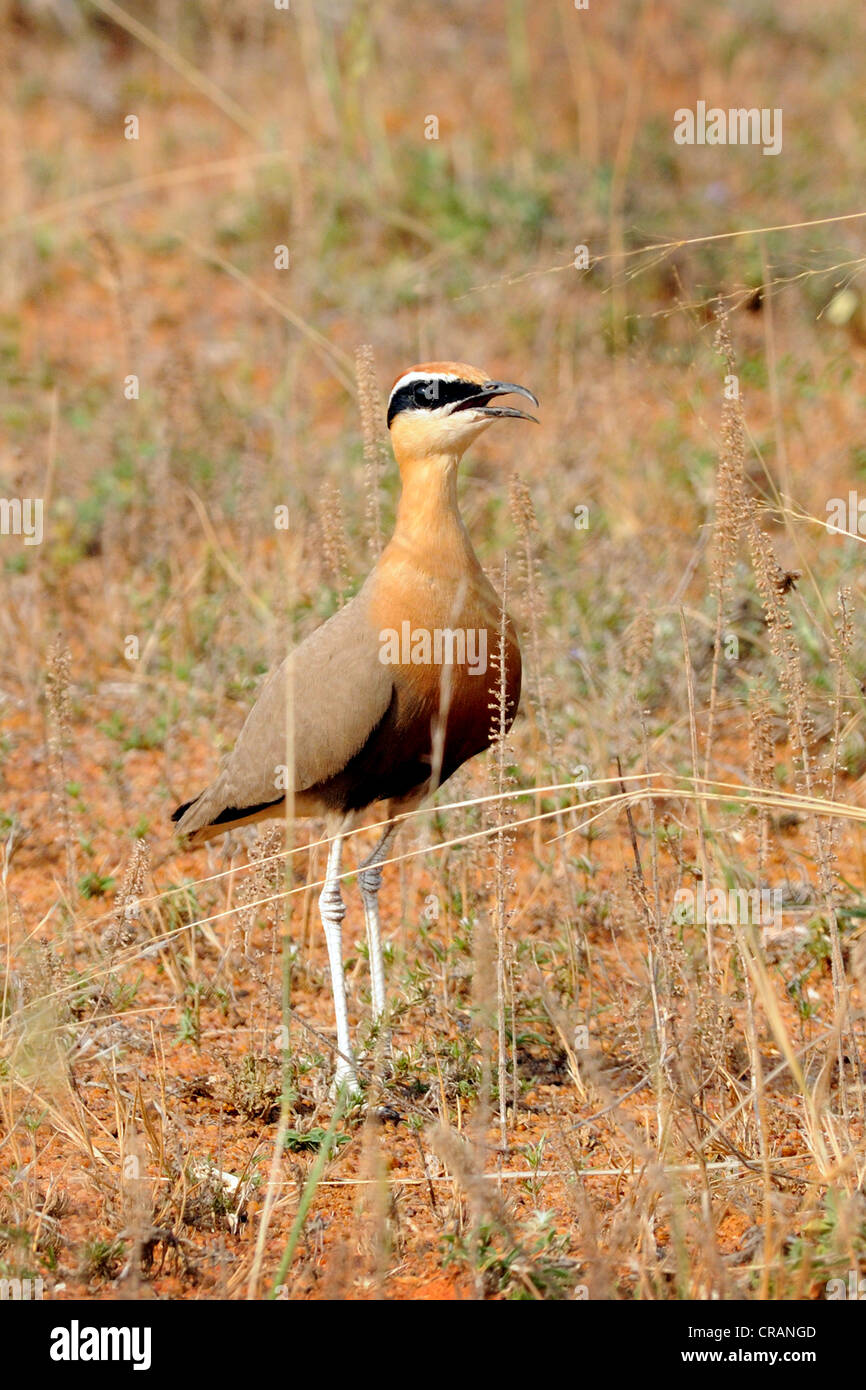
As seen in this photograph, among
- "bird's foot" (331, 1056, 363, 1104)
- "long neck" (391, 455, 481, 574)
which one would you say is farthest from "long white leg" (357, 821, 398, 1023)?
"long neck" (391, 455, 481, 574)

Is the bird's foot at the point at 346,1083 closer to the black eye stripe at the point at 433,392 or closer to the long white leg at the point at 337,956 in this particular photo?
the long white leg at the point at 337,956

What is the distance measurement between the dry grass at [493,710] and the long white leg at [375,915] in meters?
0.07

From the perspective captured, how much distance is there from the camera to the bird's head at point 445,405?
439 centimetres

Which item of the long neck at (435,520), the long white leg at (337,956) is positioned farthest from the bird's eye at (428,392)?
the long white leg at (337,956)

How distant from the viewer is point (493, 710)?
→ 14.7 feet

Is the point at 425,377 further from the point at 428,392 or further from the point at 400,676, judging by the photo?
the point at 400,676

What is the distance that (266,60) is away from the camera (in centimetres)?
996

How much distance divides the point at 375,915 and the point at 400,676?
0.69 metres

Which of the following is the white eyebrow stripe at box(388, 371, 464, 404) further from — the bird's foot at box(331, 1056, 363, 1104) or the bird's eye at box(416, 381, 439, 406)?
the bird's foot at box(331, 1056, 363, 1104)

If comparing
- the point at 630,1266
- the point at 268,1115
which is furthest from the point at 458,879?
the point at 630,1266

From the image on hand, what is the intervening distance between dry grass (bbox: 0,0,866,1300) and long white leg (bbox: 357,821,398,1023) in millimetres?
72

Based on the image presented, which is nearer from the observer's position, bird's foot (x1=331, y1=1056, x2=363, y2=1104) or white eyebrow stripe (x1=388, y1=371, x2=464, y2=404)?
bird's foot (x1=331, y1=1056, x2=363, y2=1104)

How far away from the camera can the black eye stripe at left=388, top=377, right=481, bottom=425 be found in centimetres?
440

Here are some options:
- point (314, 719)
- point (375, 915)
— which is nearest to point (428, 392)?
point (314, 719)
